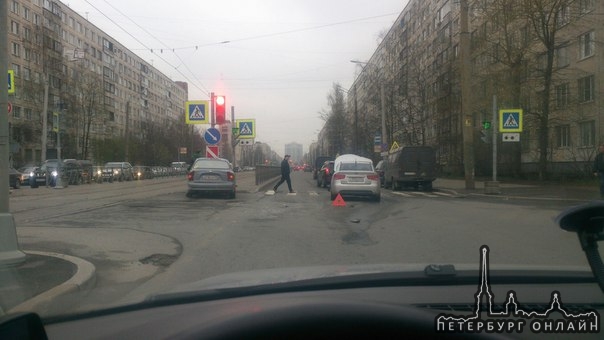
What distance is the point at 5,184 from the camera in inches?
269

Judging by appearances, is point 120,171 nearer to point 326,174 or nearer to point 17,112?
point 17,112

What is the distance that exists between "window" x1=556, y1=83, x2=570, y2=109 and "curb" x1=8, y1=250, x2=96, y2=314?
2990cm

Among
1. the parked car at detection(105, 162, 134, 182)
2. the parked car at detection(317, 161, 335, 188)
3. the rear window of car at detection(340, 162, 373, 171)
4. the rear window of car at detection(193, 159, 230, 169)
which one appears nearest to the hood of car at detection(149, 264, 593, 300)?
the rear window of car at detection(340, 162, 373, 171)

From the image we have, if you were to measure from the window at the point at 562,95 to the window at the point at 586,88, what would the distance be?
7.47 ft

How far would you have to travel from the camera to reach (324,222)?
1155 centimetres

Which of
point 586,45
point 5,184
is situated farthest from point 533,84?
point 5,184

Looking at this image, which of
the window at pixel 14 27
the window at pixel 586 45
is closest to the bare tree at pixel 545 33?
the window at pixel 586 45

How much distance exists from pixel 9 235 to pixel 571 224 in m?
6.49

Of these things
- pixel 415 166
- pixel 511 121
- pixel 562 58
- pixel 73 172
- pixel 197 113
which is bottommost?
pixel 73 172


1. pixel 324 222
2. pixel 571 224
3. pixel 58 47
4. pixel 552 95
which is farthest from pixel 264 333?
pixel 58 47

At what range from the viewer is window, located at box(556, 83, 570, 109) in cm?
2975

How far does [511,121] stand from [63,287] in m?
18.8

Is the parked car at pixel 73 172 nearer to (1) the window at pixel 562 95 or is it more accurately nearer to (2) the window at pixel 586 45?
(1) the window at pixel 562 95

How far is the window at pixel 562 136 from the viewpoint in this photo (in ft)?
114
